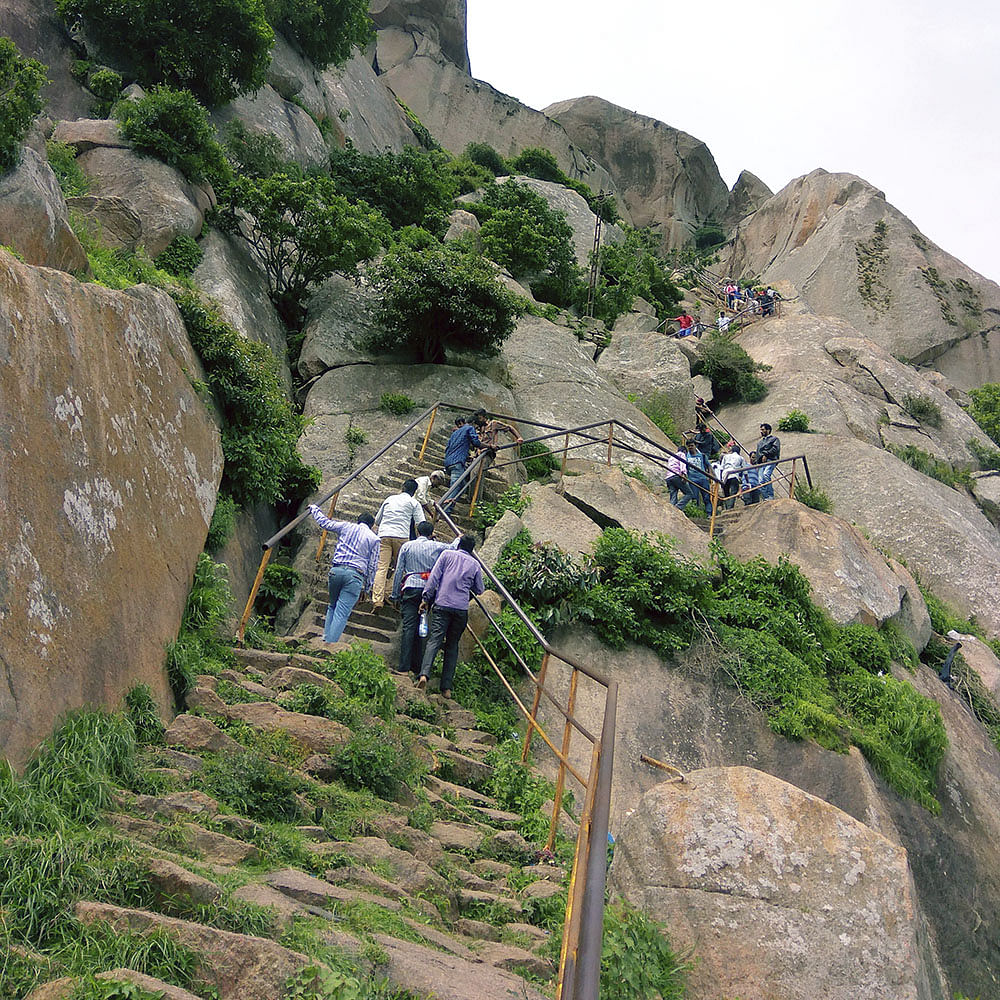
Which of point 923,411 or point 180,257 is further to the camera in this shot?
point 923,411

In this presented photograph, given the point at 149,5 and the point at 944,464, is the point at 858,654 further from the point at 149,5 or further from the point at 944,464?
the point at 149,5

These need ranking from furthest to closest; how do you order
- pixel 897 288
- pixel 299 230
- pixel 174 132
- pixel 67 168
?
pixel 897 288
pixel 299 230
pixel 174 132
pixel 67 168

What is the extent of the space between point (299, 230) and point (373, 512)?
8.24 meters

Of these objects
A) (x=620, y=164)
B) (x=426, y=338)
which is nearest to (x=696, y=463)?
(x=426, y=338)

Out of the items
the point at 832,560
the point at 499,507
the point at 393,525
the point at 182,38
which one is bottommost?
the point at 393,525

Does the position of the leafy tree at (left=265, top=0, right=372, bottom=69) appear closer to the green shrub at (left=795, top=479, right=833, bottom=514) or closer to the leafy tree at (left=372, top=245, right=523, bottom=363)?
the leafy tree at (left=372, top=245, right=523, bottom=363)

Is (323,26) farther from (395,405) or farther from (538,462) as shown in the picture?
(538,462)

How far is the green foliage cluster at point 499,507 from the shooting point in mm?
12000

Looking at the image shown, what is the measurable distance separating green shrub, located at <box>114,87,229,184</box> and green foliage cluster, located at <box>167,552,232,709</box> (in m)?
11.1

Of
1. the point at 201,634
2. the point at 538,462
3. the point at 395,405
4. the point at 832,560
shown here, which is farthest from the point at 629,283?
the point at 201,634

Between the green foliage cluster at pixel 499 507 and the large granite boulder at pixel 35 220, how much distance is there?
5.68 meters

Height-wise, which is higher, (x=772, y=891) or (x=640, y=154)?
(x=640, y=154)

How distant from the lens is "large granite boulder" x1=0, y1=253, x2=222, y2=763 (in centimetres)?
491

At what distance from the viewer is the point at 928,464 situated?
22656mm
